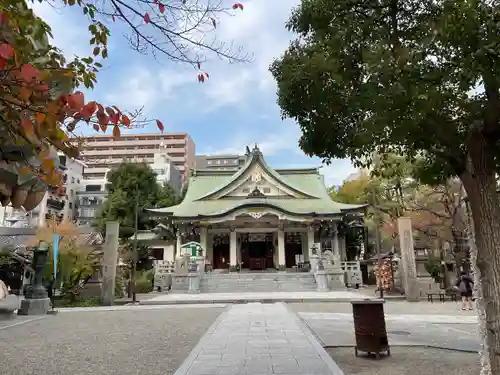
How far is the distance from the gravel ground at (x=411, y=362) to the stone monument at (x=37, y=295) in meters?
10.7

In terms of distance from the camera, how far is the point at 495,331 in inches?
175

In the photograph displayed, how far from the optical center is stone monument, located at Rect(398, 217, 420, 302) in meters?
16.7

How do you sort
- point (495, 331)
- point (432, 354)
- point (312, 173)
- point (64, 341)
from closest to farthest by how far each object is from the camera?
point (495, 331), point (432, 354), point (64, 341), point (312, 173)

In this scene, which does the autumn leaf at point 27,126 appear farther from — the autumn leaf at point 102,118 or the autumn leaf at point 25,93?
the autumn leaf at point 102,118

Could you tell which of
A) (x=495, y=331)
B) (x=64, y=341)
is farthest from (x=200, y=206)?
(x=495, y=331)

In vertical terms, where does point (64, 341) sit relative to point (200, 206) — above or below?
below

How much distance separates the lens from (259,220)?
27.9 m

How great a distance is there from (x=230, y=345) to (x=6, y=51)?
6.42 meters

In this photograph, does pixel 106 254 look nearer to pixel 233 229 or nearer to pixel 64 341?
pixel 64 341

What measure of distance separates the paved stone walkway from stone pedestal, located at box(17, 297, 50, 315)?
7.22 meters

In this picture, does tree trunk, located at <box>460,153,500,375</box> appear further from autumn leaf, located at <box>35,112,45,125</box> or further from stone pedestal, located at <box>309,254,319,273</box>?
stone pedestal, located at <box>309,254,319,273</box>

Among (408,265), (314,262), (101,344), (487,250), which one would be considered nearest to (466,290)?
(408,265)

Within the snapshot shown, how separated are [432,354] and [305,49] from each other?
551 centimetres

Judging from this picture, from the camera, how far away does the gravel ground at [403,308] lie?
13.2 metres
